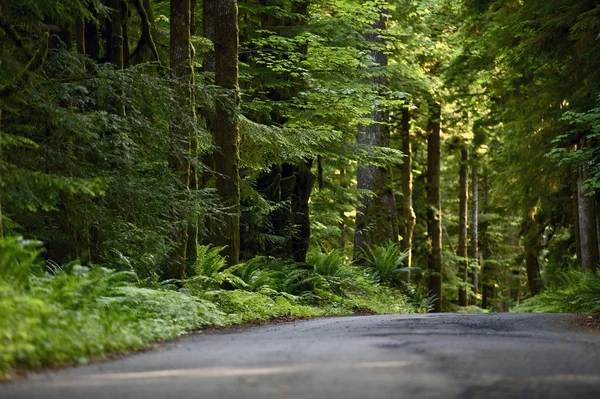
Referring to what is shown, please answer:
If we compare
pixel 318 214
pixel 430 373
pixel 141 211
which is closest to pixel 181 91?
pixel 141 211

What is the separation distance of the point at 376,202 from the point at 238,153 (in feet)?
35.7

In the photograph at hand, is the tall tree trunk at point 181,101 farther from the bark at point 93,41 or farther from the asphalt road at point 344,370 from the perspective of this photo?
the asphalt road at point 344,370

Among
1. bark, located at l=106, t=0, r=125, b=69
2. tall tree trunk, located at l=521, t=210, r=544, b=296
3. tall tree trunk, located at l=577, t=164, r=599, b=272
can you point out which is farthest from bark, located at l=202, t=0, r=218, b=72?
tall tree trunk, located at l=521, t=210, r=544, b=296

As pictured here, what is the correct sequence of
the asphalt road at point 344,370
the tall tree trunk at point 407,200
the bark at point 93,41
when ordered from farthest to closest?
the tall tree trunk at point 407,200, the bark at point 93,41, the asphalt road at point 344,370

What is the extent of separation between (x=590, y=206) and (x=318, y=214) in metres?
8.11

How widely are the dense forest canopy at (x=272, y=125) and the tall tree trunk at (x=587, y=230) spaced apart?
6 cm

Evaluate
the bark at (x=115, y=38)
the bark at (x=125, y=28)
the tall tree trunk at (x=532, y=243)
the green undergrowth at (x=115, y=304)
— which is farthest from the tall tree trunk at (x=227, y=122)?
the tall tree trunk at (x=532, y=243)

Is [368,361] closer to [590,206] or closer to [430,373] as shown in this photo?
[430,373]

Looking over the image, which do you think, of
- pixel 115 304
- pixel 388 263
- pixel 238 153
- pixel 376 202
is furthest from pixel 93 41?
pixel 376 202

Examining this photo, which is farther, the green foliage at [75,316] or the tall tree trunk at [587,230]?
the tall tree trunk at [587,230]

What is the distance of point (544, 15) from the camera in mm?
17766

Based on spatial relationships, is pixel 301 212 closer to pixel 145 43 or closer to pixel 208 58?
pixel 208 58

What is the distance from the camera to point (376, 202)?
2647cm

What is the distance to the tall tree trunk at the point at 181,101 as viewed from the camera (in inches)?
505
